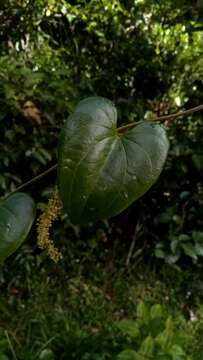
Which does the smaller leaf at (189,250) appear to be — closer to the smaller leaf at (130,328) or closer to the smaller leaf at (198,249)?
the smaller leaf at (198,249)

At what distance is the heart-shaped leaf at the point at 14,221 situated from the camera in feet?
2.13

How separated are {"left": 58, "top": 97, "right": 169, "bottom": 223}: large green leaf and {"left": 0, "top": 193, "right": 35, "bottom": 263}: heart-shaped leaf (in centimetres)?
8

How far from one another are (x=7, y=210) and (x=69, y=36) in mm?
2881

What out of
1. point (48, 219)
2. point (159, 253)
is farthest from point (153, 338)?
point (48, 219)

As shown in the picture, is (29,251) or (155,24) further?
(155,24)

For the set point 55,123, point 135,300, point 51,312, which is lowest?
point 135,300

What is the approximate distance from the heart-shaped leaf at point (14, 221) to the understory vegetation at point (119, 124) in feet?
6.16

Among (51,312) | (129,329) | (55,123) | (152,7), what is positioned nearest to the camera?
(129,329)

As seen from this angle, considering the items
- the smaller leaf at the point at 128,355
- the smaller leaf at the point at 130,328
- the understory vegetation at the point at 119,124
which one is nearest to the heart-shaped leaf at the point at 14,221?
the smaller leaf at the point at 128,355

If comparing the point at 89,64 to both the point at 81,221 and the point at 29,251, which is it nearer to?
the point at 29,251

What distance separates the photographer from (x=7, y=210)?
684 mm

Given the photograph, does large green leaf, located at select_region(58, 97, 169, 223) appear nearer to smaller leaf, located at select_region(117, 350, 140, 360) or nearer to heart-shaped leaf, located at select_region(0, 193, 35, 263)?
heart-shaped leaf, located at select_region(0, 193, 35, 263)

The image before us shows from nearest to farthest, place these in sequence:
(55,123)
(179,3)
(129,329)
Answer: (179,3), (129,329), (55,123)

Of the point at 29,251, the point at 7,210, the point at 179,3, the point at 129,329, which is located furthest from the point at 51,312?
the point at 7,210
